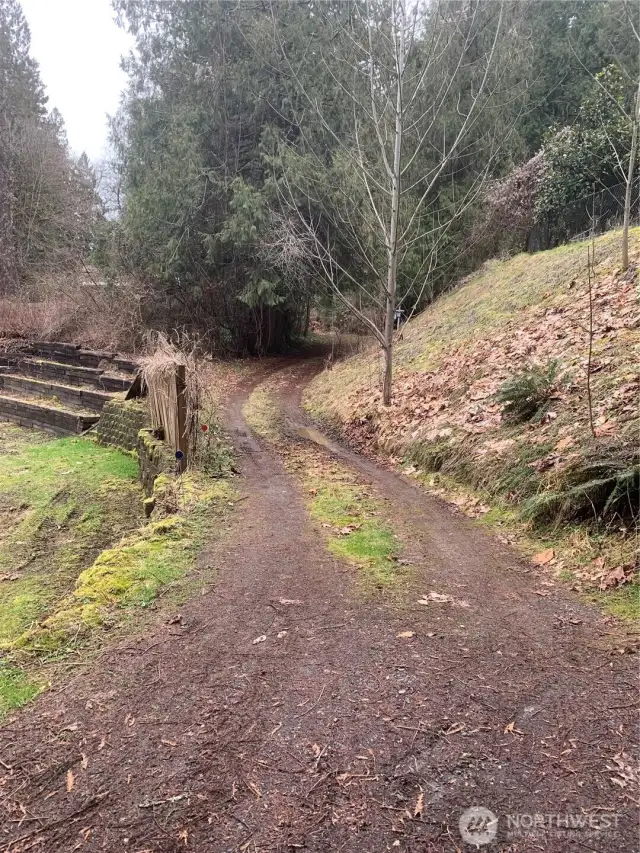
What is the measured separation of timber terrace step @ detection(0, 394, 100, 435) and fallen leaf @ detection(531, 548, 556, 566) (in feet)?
35.0

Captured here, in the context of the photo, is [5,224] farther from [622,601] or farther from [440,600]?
[622,601]

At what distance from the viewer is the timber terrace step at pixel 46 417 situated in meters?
12.7

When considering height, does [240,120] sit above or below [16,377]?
above

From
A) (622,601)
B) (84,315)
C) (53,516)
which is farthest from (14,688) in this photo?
(84,315)

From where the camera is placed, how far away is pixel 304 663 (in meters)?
3.21

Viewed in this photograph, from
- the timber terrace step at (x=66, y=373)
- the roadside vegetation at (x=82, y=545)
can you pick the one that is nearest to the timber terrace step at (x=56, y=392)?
the timber terrace step at (x=66, y=373)

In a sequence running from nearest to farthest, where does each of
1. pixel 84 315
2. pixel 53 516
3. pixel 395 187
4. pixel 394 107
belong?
pixel 53 516 → pixel 395 187 → pixel 394 107 → pixel 84 315

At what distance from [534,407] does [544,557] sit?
259 centimetres

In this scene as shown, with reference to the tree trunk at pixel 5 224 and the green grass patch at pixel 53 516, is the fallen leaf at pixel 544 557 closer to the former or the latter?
the green grass patch at pixel 53 516

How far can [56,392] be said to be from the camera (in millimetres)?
14750

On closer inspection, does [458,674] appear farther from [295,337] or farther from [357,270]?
[295,337]

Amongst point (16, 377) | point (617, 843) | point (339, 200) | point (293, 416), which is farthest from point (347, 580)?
point (16, 377)

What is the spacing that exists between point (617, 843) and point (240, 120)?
21.3 m

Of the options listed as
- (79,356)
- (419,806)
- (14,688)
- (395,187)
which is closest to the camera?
(419,806)
